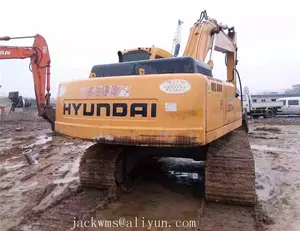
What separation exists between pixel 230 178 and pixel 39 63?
9.11 meters

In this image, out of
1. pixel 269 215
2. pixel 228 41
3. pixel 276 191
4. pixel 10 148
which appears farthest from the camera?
pixel 10 148

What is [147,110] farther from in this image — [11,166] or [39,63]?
[39,63]

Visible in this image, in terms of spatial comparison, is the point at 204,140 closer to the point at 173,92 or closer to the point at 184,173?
the point at 173,92

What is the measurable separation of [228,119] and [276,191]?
159 centimetres

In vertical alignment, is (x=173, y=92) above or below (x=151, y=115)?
above

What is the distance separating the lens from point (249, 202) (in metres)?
3.97

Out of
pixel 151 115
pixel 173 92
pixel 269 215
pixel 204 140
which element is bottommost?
A: pixel 269 215

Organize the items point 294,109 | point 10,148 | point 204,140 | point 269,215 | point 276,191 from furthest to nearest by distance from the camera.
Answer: point 294,109
point 10,148
point 276,191
point 269,215
point 204,140

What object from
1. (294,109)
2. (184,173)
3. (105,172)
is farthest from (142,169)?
(294,109)

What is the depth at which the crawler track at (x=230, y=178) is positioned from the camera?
396 cm

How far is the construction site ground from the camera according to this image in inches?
141

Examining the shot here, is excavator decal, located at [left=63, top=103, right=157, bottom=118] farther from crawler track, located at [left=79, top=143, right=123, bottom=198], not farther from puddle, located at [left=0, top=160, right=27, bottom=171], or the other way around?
puddle, located at [left=0, top=160, right=27, bottom=171]

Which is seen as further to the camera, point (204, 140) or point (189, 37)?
point (189, 37)

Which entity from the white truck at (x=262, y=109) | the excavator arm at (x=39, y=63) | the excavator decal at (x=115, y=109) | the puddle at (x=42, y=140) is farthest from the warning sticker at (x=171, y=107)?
the white truck at (x=262, y=109)
